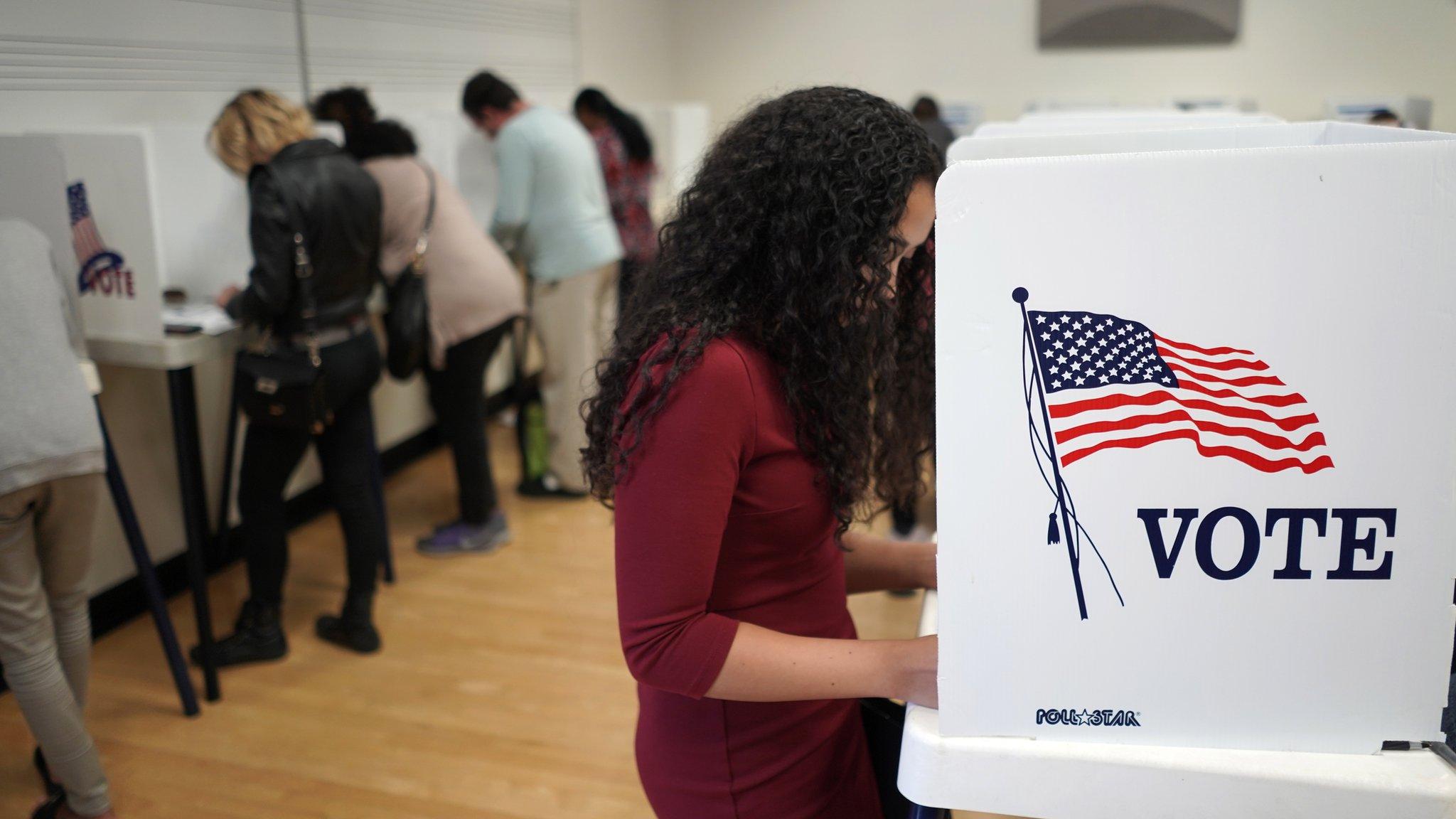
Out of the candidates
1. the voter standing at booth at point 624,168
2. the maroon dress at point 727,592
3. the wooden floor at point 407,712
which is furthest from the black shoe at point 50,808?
the voter standing at booth at point 624,168

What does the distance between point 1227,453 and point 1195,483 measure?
0.10ft

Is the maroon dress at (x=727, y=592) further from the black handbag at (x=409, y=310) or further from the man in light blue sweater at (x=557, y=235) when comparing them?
the man in light blue sweater at (x=557, y=235)

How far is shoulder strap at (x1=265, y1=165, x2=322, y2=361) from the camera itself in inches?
91.7

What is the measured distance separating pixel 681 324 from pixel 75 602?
1636 millimetres

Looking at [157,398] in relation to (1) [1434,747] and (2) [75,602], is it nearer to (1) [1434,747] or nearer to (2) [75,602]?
(2) [75,602]

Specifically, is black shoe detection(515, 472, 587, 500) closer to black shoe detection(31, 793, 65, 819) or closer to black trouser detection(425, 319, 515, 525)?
black trouser detection(425, 319, 515, 525)

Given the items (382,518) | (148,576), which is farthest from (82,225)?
(382,518)

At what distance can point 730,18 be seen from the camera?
6.79m

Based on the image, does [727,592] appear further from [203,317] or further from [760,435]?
[203,317]

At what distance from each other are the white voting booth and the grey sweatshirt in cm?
162

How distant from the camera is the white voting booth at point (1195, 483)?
2.25ft

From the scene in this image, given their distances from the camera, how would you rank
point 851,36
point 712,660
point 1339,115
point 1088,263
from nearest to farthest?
point 1088,263, point 712,660, point 1339,115, point 851,36

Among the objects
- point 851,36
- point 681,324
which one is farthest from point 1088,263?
point 851,36

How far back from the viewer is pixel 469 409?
3.19 m
